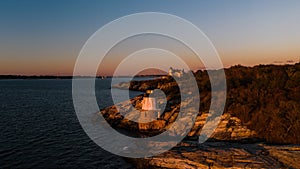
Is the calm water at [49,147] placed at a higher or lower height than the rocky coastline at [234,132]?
lower

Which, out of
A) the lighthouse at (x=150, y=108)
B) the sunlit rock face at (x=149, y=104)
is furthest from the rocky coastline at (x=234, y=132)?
the sunlit rock face at (x=149, y=104)

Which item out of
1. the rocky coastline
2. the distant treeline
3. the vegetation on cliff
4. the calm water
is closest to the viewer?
the rocky coastline

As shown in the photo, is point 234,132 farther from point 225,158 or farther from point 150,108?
point 150,108

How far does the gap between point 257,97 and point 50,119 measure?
27.6 metres

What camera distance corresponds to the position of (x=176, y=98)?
30.5 metres

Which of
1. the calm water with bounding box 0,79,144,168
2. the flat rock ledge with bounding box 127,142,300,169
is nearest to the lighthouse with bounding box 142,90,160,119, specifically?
the calm water with bounding box 0,79,144,168

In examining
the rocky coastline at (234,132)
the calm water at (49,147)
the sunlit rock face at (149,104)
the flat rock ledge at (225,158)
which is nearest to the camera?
the flat rock ledge at (225,158)

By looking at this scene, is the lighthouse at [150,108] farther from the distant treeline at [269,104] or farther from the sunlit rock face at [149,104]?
the distant treeline at [269,104]

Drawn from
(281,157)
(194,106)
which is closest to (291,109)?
(281,157)

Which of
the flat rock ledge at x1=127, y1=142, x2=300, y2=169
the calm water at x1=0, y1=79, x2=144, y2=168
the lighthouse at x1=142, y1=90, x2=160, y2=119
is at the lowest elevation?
the calm water at x1=0, y1=79, x2=144, y2=168

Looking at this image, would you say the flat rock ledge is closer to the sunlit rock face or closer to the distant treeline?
the distant treeline

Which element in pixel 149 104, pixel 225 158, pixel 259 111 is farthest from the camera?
pixel 149 104

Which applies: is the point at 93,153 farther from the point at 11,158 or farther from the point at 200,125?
the point at 200,125

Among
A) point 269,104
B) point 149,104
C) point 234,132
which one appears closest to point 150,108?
point 149,104
